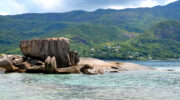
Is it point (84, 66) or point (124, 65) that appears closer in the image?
point (84, 66)

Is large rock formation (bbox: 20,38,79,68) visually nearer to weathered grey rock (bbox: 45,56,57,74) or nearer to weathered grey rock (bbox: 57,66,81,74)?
weathered grey rock (bbox: 57,66,81,74)

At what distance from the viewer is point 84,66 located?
55.2 metres

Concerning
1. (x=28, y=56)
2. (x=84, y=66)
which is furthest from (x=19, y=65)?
(x=84, y=66)

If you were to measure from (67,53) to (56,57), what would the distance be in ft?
9.40

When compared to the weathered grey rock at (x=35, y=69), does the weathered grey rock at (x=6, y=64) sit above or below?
above

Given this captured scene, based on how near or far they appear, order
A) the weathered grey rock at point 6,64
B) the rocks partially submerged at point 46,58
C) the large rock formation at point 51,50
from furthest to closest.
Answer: the large rock formation at point 51,50, the rocks partially submerged at point 46,58, the weathered grey rock at point 6,64

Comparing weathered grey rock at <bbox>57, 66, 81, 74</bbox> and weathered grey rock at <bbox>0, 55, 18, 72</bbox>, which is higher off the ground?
weathered grey rock at <bbox>0, 55, 18, 72</bbox>

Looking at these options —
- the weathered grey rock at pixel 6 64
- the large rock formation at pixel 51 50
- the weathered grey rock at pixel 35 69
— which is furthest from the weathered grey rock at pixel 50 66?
the weathered grey rock at pixel 6 64

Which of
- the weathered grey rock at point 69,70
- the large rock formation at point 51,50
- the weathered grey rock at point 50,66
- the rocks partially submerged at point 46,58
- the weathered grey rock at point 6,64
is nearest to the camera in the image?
the weathered grey rock at point 50,66

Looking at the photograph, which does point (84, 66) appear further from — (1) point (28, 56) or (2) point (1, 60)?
(2) point (1, 60)

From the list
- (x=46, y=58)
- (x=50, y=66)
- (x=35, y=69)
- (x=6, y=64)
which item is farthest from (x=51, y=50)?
(x=6, y=64)

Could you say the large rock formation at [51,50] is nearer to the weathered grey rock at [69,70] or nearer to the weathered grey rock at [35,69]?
the weathered grey rock at [69,70]

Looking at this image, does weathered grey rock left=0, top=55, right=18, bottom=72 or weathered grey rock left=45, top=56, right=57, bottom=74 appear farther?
weathered grey rock left=0, top=55, right=18, bottom=72

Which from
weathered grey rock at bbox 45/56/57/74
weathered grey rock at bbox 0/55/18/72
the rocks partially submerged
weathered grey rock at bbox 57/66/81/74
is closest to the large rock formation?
the rocks partially submerged
